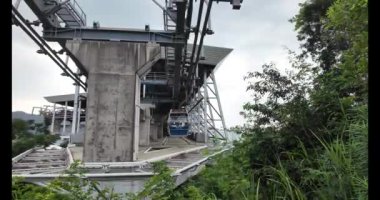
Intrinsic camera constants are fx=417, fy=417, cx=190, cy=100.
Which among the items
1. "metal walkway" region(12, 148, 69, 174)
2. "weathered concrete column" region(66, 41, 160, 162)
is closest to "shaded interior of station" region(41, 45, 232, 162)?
"metal walkway" region(12, 148, 69, 174)

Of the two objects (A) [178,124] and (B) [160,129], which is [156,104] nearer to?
(A) [178,124]

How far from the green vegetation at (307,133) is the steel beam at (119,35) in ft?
16.7

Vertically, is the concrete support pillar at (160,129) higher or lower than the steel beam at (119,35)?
lower

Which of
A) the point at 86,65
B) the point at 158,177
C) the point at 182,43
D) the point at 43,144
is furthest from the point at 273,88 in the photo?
the point at 43,144

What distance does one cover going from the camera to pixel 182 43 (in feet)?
51.6

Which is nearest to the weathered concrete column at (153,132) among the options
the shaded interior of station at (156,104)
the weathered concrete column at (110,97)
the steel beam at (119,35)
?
the shaded interior of station at (156,104)

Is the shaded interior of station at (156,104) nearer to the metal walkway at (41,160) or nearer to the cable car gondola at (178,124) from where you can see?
the cable car gondola at (178,124)

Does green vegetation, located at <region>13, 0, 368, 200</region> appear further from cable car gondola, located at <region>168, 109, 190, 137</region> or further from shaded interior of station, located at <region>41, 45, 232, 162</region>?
cable car gondola, located at <region>168, 109, 190, 137</region>

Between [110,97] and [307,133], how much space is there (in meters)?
9.29

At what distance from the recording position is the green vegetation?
399 cm

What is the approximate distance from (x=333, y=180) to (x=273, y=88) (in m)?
5.67

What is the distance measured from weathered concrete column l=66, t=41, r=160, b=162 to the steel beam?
37 centimetres

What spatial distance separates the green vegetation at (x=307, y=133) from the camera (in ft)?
13.1

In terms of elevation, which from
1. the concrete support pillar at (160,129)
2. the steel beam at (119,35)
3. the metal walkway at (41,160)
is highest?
the steel beam at (119,35)
